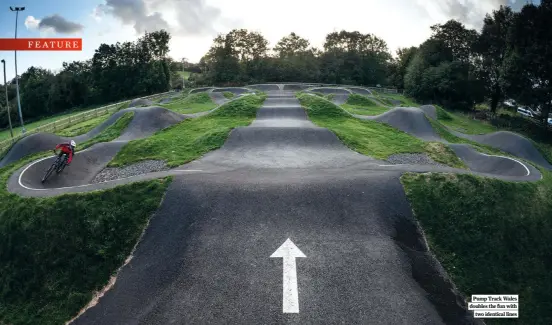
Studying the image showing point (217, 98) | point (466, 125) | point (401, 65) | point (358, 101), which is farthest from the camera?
point (401, 65)

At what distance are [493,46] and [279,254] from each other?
5536cm

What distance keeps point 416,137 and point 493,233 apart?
57.3 ft

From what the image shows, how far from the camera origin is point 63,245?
12820 millimetres

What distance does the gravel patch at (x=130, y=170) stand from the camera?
20453 mm

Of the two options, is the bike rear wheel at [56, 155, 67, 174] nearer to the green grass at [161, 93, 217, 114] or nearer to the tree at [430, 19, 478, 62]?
the green grass at [161, 93, 217, 114]

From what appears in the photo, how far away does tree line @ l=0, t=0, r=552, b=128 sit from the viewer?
39531 millimetres

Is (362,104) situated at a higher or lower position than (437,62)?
lower

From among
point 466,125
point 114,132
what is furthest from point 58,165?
point 466,125

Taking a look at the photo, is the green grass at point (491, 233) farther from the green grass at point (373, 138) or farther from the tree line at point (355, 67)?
the tree line at point (355, 67)

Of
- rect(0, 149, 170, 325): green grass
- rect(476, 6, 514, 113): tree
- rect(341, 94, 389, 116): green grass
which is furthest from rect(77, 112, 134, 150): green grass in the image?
rect(476, 6, 514, 113): tree

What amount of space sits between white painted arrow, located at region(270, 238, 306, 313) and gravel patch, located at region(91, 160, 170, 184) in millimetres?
11300

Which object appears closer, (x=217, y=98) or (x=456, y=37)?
(x=217, y=98)

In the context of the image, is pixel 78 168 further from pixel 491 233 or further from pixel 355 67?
pixel 355 67

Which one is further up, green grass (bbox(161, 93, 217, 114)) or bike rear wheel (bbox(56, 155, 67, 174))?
green grass (bbox(161, 93, 217, 114))
